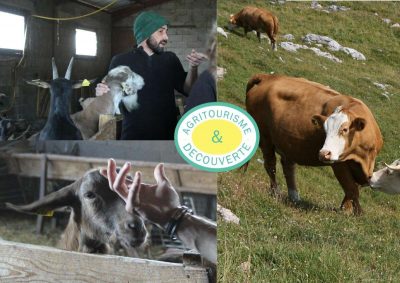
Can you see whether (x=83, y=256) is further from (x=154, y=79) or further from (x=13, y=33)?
(x=13, y=33)

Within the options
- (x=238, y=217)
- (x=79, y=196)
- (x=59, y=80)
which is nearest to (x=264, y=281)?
(x=238, y=217)

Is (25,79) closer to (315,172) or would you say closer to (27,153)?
(27,153)

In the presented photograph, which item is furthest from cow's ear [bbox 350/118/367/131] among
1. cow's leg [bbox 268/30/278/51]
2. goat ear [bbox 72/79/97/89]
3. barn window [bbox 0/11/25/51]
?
barn window [bbox 0/11/25/51]

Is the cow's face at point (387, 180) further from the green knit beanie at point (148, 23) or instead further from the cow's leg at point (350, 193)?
the green knit beanie at point (148, 23)

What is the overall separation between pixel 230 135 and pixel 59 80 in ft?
3.76

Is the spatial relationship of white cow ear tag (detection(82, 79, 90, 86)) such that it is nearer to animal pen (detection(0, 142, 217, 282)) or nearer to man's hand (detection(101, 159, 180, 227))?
animal pen (detection(0, 142, 217, 282))

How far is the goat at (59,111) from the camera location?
3.34 meters

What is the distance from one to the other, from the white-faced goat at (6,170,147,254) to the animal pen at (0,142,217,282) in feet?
0.19

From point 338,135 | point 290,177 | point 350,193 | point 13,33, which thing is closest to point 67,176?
point 13,33

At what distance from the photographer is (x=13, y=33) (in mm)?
3312

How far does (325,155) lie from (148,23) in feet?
4.73

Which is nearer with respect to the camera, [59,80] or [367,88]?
[59,80]

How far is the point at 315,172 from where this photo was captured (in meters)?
3.54

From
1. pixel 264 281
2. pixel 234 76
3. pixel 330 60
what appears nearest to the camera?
pixel 264 281
